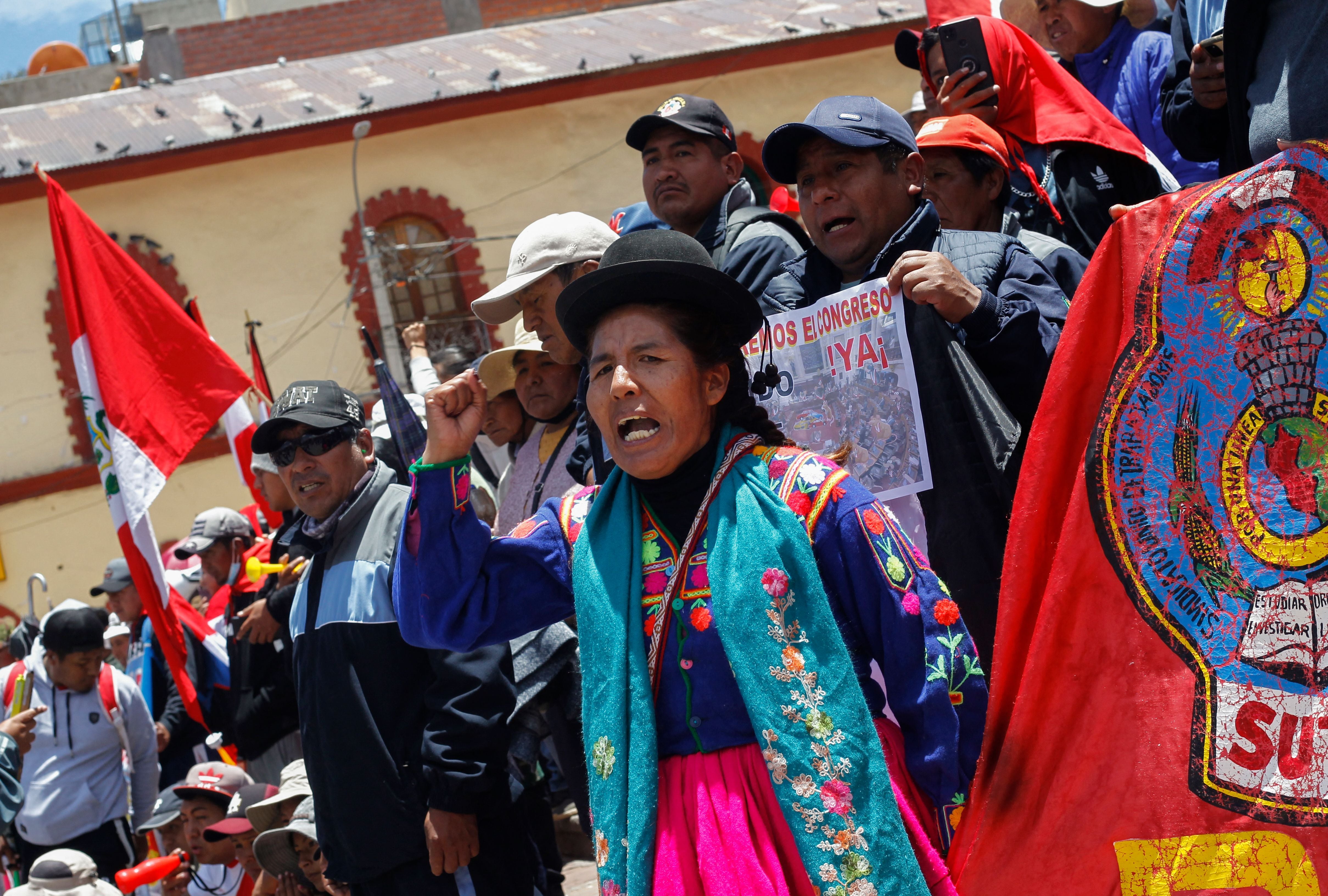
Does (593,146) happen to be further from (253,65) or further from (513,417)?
(513,417)

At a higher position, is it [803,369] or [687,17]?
[687,17]

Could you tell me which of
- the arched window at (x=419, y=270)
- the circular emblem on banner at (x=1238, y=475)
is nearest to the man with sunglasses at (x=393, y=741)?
the circular emblem on banner at (x=1238, y=475)

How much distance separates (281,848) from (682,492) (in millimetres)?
3135

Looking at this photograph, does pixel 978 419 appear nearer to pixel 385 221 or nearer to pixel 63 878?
pixel 63 878

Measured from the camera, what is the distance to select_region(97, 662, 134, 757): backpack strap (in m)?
7.95

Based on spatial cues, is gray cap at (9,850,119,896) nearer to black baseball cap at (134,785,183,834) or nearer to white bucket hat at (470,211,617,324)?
black baseball cap at (134,785,183,834)

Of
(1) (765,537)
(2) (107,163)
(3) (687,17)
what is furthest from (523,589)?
(3) (687,17)

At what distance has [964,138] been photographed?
4.15 metres

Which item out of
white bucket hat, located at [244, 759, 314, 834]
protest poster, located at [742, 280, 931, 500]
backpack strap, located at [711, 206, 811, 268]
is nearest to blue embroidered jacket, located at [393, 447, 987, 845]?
protest poster, located at [742, 280, 931, 500]

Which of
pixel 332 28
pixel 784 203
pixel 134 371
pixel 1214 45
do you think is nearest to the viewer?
pixel 1214 45

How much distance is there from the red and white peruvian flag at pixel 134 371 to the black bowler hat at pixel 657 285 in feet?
15.1

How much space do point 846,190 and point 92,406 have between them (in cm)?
480

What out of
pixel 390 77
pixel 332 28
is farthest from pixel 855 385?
pixel 332 28

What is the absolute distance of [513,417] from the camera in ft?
18.1
